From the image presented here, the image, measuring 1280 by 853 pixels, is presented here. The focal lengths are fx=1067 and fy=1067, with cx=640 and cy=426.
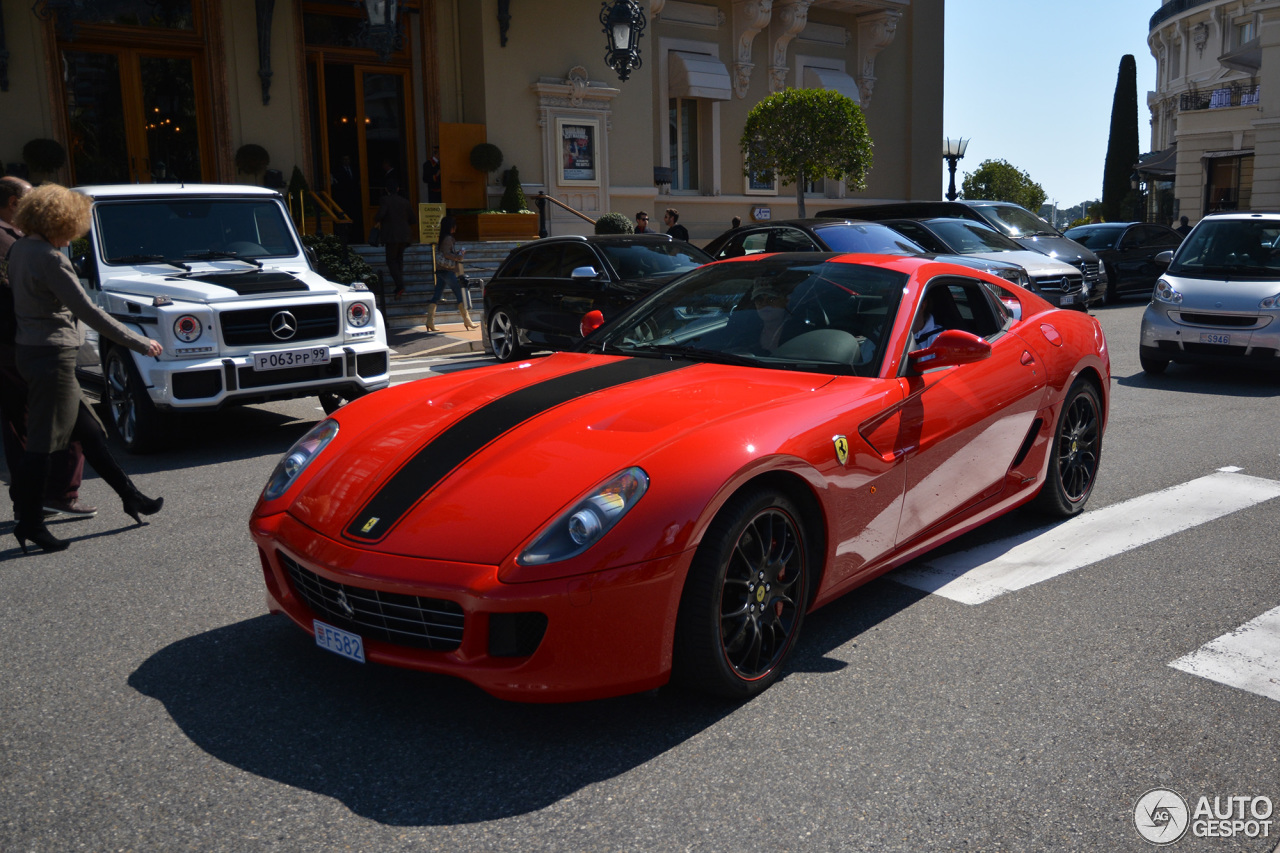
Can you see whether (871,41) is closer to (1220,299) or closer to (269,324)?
(1220,299)

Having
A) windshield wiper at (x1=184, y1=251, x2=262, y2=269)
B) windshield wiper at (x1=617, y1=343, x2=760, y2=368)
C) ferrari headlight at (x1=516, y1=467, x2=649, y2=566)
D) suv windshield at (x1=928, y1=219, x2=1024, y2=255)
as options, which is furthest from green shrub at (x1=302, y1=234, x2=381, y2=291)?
ferrari headlight at (x1=516, y1=467, x2=649, y2=566)

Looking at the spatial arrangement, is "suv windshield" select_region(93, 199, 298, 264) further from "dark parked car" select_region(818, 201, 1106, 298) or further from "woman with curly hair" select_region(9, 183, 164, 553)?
"dark parked car" select_region(818, 201, 1106, 298)

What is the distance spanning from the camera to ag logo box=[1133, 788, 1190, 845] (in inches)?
109

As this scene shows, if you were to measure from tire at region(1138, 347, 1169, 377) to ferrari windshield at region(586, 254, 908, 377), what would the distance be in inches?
294

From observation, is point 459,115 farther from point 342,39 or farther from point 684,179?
point 684,179

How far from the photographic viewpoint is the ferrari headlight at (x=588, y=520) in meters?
3.07

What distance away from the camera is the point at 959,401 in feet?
14.6

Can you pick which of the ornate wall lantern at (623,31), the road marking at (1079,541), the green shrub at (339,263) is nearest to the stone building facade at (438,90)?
the green shrub at (339,263)

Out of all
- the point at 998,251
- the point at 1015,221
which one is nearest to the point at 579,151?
the point at 1015,221

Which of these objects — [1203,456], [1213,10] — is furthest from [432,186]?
[1213,10]

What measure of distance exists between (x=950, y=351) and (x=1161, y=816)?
1.91 m

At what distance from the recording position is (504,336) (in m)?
12.8

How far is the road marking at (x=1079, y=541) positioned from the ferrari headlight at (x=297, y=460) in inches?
100

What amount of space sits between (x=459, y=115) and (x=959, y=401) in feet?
62.0
